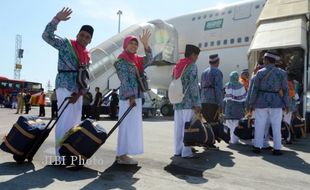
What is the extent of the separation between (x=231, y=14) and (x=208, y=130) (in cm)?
1554

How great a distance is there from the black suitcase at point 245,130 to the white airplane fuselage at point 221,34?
11.3 meters

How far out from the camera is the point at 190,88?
18.5ft

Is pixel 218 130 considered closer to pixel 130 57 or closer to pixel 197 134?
pixel 197 134

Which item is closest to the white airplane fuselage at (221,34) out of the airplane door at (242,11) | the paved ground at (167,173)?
the airplane door at (242,11)

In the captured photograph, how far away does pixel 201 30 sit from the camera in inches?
→ 824

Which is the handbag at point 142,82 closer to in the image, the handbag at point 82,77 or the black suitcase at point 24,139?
the handbag at point 82,77

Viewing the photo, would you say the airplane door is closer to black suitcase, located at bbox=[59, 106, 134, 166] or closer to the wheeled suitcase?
the wheeled suitcase

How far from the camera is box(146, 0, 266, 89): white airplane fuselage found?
18.8 meters

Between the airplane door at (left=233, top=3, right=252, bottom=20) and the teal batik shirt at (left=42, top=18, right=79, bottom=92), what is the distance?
51.0 ft

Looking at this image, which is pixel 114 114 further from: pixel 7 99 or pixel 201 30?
pixel 7 99

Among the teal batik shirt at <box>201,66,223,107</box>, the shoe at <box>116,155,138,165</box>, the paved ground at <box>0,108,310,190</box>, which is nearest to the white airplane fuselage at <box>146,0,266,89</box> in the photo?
the teal batik shirt at <box>201,66,223,107</box>

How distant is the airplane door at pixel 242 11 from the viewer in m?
19.0

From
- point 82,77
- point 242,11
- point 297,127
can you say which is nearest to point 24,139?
point 82,77

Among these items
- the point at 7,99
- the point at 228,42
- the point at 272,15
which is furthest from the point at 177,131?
the point at 7,99
